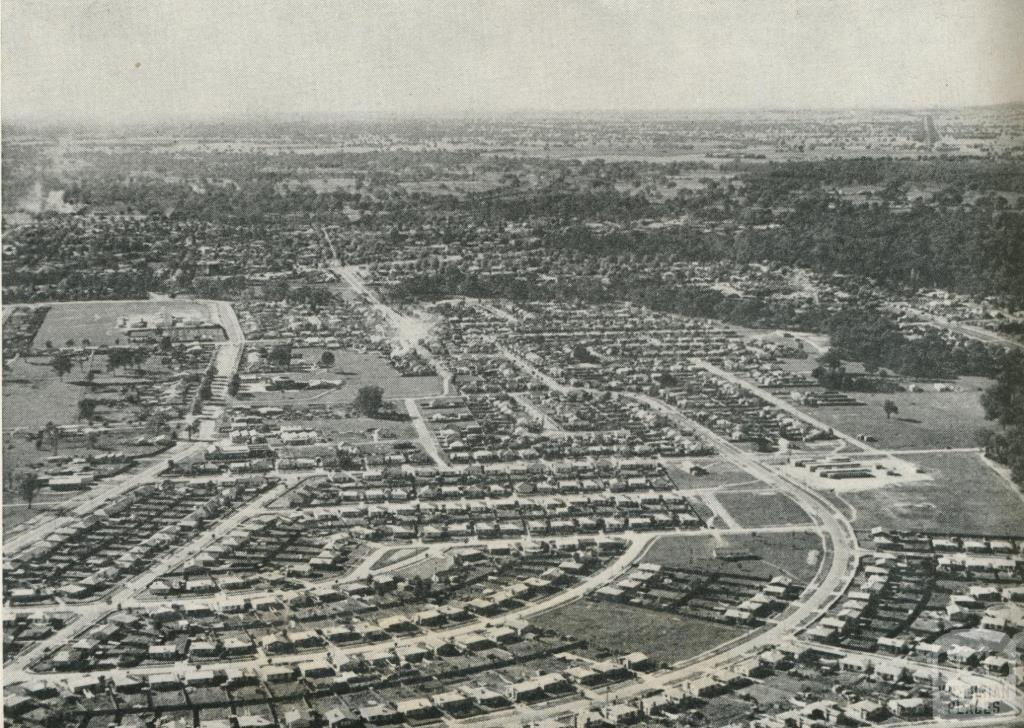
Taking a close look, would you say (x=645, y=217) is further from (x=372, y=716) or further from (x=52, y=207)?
(x=372, y=716)

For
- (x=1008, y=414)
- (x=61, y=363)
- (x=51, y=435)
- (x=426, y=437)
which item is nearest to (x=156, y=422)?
(x=51, y=435)

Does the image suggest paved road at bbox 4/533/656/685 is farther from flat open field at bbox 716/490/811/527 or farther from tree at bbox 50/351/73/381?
tree at bbox 50/351/73/381

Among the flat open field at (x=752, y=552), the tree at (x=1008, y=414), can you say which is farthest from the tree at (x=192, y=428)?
the tree at (x=1008, y=414)

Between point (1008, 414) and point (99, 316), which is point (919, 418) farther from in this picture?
point (99, 316)

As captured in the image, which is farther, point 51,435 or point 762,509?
point 762,509

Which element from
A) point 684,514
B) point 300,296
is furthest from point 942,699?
point 300,296

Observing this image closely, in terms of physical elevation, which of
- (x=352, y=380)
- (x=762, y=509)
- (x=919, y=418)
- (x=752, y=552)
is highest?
(x=352, y=380)

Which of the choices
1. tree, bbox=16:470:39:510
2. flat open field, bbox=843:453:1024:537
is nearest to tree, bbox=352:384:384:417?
tree, bbox=16:470:39:510
